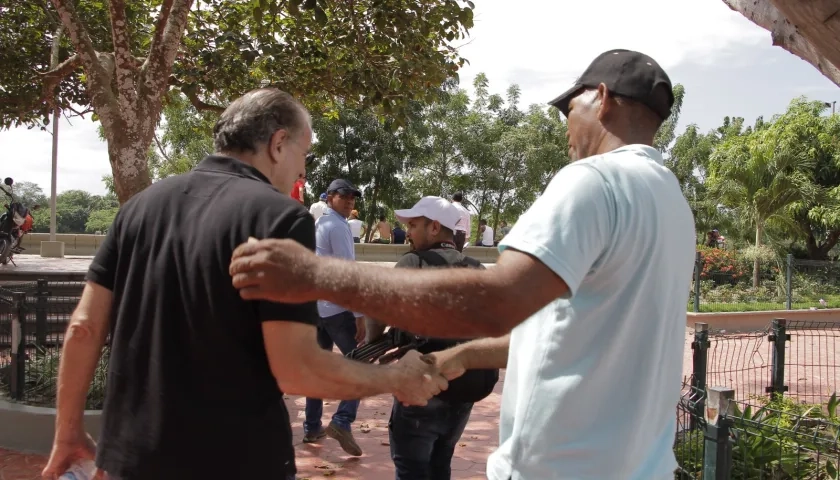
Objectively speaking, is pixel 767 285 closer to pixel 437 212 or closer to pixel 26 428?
pixel 437 212

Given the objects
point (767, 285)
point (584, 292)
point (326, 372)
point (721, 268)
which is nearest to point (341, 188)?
point (326, 372)

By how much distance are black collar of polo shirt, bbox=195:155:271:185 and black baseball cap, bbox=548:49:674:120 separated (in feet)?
3.16

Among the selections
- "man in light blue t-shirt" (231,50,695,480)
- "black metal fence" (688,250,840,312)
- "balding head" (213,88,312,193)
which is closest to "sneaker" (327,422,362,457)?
"balding head" (213,88,312,193)

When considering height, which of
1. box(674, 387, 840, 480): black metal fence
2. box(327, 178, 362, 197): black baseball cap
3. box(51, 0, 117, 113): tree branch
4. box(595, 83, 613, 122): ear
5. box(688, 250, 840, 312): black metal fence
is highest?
box(51, 0, 117, 113): tree branch

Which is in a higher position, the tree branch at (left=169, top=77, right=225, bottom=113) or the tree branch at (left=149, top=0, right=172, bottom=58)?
the tree branch at (left=149, top=0, right=172, bottom=58)

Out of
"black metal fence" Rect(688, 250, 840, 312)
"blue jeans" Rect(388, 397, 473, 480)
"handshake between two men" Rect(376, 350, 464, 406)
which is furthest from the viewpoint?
"black metal fence" Rect(688, 250, 840, 312)

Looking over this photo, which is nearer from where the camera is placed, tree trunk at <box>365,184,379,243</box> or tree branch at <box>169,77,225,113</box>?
tree branch at <box>169,77,225,113</box>

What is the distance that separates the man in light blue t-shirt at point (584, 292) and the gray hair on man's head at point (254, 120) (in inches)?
31.8

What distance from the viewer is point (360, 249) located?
23.7m

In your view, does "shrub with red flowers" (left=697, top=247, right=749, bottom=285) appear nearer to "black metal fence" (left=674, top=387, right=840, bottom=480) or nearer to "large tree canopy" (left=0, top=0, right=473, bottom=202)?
"large tree canopy" (left=0, top=0, right=473, bottom=202)

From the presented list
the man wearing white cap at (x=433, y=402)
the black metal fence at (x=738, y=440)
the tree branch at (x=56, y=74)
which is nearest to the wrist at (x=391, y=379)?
the man wearing white cap at (x=433, y=402)

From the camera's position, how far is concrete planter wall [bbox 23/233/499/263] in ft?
78.1

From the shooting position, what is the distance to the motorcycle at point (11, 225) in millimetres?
16609

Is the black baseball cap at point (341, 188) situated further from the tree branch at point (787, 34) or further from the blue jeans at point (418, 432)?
the tree branch at point (787, 34)
